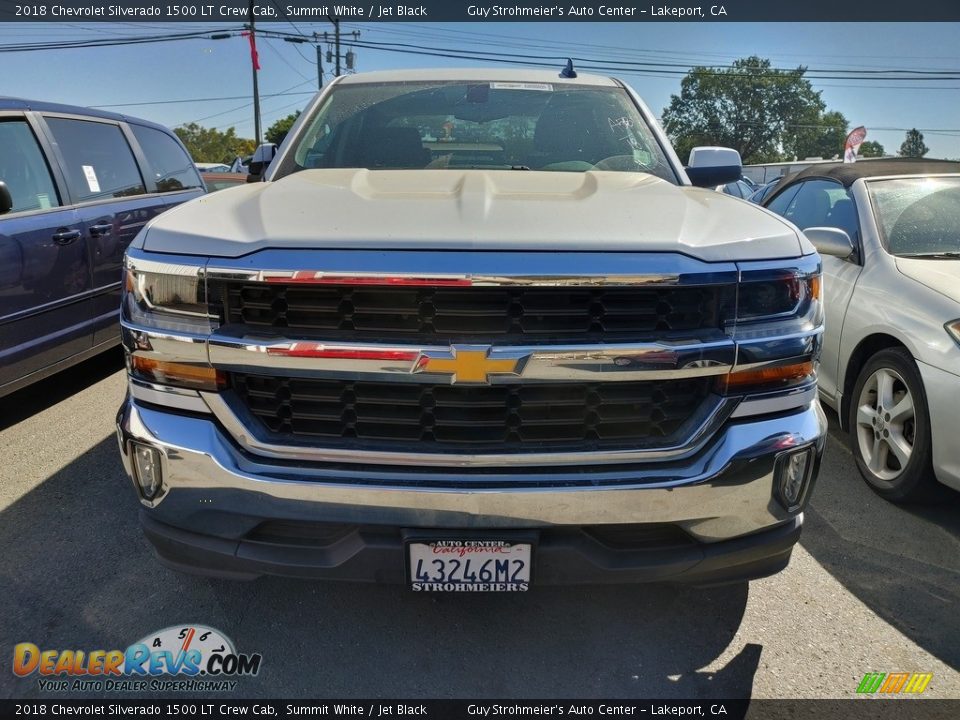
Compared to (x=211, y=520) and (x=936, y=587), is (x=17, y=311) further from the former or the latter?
(x=936, y=587)

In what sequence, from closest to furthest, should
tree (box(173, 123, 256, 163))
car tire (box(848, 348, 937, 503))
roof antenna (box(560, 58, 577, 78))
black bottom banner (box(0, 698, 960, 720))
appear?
black bottom banner (box(0, 698, 960, 720))
car tire (box(848, 348, 937, 503))
roof antenna (box(560, 58, 577, 78))
tree (box(173, 123, 256, 163))

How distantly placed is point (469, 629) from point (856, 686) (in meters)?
1.26

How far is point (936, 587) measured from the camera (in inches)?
109

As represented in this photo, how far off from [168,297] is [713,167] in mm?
2622

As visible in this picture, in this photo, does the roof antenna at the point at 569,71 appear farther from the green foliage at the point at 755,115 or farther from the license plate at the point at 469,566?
the green foliage at the point at 755,115

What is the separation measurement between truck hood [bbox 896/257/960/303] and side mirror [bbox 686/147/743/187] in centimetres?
99

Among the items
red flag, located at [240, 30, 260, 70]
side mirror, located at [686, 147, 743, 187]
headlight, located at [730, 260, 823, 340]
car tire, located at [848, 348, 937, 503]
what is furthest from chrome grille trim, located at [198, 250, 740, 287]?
red flag, located at [240, 30, 260, 70]

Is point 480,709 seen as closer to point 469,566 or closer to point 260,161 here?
point 469,566

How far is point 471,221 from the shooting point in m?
2.00

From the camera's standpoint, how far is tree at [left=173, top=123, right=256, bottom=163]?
2916 inches

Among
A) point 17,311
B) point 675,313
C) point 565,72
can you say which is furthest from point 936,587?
point 17,311

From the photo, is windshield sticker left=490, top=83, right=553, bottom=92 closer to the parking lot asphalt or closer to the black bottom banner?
the parking lot asphalt

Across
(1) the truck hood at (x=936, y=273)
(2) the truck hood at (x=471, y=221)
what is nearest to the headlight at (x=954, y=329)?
(1) the truck hood at (x=936, y=273)

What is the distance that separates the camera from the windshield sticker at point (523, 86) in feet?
11.8
